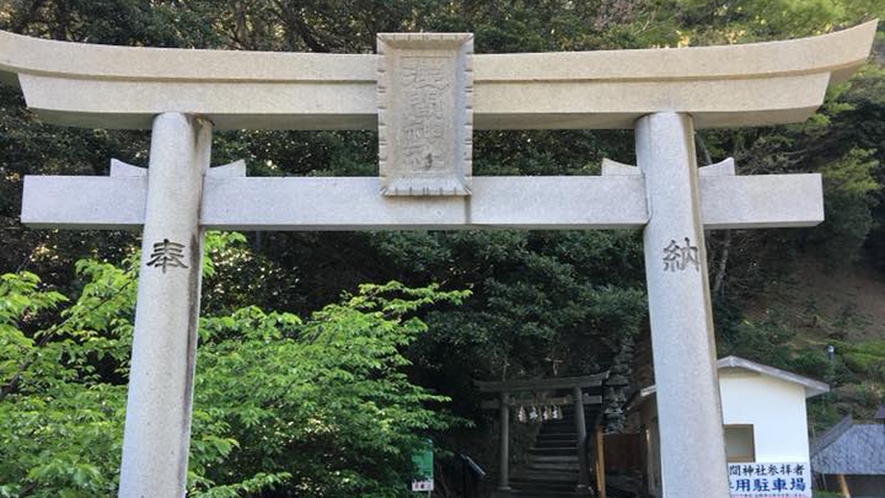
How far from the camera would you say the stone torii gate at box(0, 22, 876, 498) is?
4.52 metres

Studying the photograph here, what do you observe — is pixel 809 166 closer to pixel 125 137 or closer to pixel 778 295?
pixel 778 295

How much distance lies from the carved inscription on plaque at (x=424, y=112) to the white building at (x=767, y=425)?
665 cm

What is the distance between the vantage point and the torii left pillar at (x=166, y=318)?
4125mm

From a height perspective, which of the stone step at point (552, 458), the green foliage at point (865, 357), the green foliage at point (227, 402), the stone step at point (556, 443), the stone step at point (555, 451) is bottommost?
the stone step at point (552, 458)

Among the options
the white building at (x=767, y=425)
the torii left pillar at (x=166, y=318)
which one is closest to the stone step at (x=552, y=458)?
the white building at (x=767, y=425)

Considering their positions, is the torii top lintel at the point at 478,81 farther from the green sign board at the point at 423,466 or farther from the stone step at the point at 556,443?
the stone step at the point at 556,443

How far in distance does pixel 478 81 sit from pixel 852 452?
11573 millimetres

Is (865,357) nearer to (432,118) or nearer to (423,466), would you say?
(423,466)

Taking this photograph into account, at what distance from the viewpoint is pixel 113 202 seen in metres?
4.57

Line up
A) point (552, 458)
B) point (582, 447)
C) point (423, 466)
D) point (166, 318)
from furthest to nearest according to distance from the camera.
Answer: point (552, 458) → point (582, 447) → point (423, 466) → point (166, 318)

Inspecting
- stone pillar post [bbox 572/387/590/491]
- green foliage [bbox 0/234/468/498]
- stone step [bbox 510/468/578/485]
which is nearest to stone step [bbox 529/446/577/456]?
stone step [bbox 510/468/578/485]

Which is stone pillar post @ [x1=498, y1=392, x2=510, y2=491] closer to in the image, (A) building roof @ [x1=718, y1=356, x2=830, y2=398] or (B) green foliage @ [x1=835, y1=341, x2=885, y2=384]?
(A) building roof @ [x1=718, y1=356, x2=830, y2=398]

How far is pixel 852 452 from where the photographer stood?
40.5ft

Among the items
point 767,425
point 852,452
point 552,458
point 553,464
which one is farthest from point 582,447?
point 767,425
